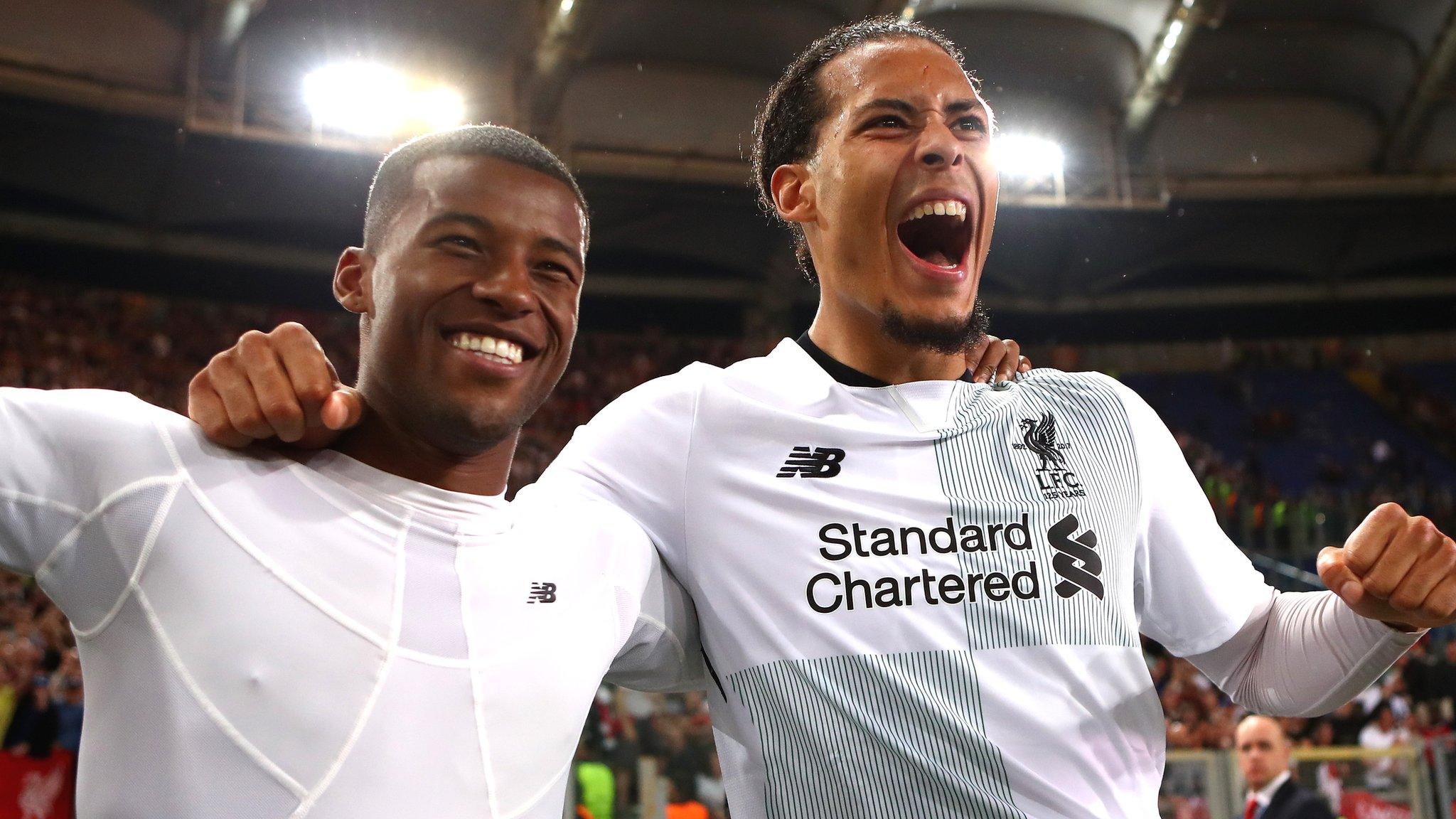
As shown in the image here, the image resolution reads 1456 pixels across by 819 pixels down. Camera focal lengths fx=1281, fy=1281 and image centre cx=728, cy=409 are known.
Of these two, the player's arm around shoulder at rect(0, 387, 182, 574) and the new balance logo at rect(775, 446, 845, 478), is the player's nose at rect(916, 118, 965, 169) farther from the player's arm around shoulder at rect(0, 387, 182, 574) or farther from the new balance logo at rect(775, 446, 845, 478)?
the player's arm around shoulder at rect(0, 387, 182, 574)

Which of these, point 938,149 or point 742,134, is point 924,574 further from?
point 742,134

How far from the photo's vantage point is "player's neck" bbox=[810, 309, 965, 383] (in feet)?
7.09

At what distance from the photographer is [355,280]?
6.26 feet

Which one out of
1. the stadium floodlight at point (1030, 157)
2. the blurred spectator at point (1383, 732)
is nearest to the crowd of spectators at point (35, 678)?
the blurred spectator at point (1383, 732)

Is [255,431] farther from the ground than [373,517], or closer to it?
farther from the ground

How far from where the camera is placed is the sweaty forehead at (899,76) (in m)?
2.18

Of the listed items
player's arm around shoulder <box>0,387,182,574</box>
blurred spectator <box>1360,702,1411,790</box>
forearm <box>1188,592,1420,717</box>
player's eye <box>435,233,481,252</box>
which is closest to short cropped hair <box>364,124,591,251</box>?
player's eye <box>435,233,481,252</box>

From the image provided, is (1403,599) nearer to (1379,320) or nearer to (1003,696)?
(1003,696)

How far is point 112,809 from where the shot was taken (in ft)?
4.72

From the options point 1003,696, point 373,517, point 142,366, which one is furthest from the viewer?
point 142,366

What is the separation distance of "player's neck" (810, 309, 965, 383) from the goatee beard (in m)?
0.02

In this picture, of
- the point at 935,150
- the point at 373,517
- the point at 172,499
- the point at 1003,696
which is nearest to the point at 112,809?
the point at 172,499

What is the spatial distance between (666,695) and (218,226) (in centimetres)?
1051

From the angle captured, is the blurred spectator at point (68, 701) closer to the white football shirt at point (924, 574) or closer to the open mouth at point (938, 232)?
the white football shirt at point (924, 574)
